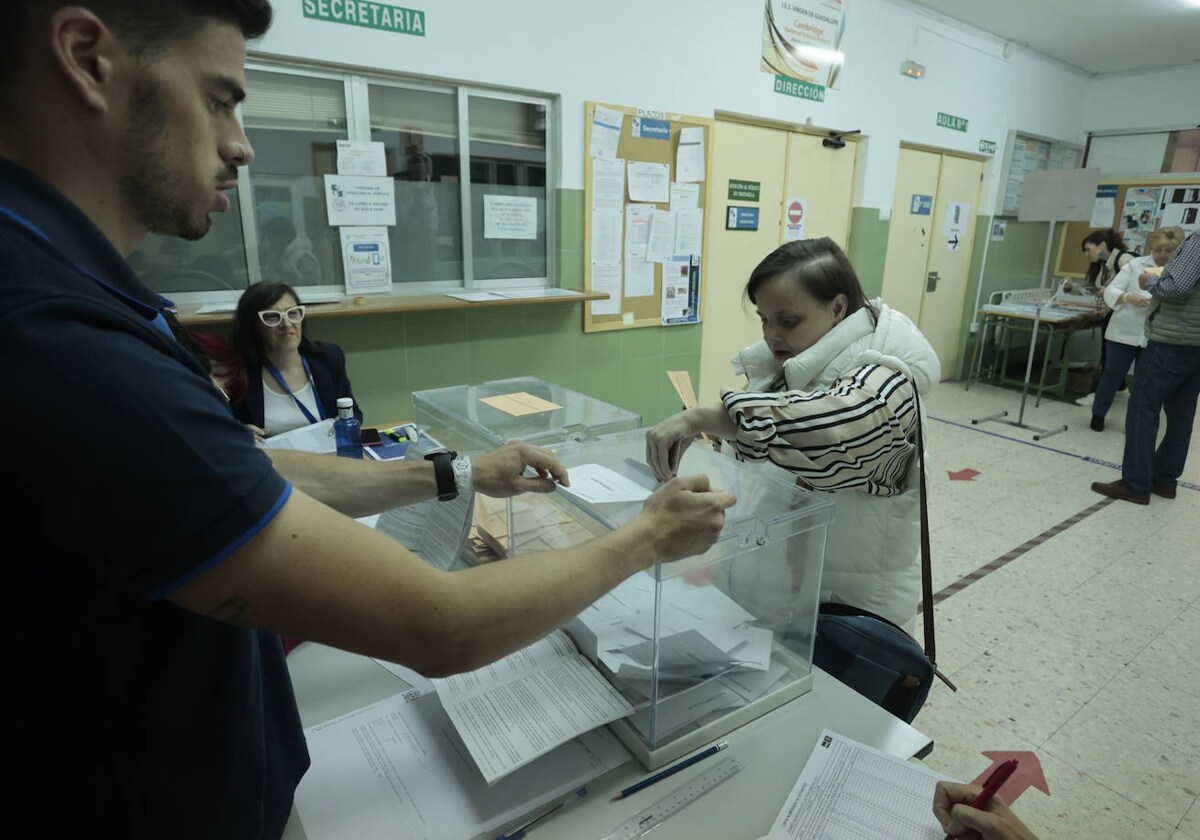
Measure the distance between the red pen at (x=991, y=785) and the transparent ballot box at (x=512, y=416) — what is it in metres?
0.96

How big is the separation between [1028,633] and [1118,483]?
78.9 inches

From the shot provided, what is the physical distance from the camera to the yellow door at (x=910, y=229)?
17.6 ft

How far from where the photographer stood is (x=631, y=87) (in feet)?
11.5

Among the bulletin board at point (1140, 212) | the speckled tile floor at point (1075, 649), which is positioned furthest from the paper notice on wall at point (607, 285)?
the bulletin board at point (1140, 212)

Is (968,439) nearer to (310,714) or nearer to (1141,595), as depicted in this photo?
(1141,595)

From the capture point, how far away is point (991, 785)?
0.77 meters

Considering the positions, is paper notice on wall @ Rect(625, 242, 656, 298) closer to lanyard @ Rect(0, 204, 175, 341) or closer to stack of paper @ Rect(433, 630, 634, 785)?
stack of paper @ Rect(433, 630, 634, 785)

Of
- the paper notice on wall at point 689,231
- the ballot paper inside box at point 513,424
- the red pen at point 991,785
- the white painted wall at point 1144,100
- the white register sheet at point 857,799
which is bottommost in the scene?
the white register sheet at point 857,799

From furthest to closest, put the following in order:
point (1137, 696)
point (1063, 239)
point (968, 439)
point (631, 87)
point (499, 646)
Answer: point (1063, 239) → point (968, 439) → point (631, 87) → point (1137, 696) → point (499, 646)

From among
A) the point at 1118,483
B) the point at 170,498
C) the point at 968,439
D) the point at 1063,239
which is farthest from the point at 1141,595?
Answer: the point at 1063,239

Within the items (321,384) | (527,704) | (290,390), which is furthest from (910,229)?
(527,704)

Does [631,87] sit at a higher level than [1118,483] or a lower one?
higher

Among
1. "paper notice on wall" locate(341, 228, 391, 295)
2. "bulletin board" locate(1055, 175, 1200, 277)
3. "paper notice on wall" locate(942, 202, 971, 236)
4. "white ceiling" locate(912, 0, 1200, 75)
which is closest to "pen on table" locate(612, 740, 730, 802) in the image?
"paper notice on wall" locate(341, 228, 391, 295)

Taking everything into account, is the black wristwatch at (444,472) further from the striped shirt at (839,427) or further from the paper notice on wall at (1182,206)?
the paper notice on wall at (1182,206)
